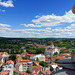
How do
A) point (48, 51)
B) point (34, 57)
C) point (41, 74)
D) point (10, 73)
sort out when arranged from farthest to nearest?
point (48, 51) → point (34, 57) → point (41, 74) → point (10, 73)

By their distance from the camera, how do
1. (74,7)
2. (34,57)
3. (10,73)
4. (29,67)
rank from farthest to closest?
(34,57) → (29,67) → (10,73) → (74,7)

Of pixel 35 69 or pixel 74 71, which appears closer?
pixel 74 71

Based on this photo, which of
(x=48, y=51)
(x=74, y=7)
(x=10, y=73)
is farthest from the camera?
(x=48, y=51)

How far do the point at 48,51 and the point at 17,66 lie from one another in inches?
735

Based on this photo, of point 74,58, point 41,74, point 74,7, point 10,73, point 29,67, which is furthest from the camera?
point 29,67

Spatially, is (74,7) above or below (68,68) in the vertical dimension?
above

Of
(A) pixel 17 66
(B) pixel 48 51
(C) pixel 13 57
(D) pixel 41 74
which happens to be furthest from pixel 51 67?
(B) pixel 48 51

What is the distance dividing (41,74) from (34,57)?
12.2 metres

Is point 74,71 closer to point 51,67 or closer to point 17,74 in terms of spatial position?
point 17,74

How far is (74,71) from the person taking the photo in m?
0.98

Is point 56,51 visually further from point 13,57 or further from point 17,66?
point 17,66


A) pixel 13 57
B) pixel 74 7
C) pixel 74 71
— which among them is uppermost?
pixel 74 7

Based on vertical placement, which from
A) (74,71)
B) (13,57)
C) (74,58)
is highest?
(74,58)

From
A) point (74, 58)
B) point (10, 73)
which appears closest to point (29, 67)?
point (10, 73)
